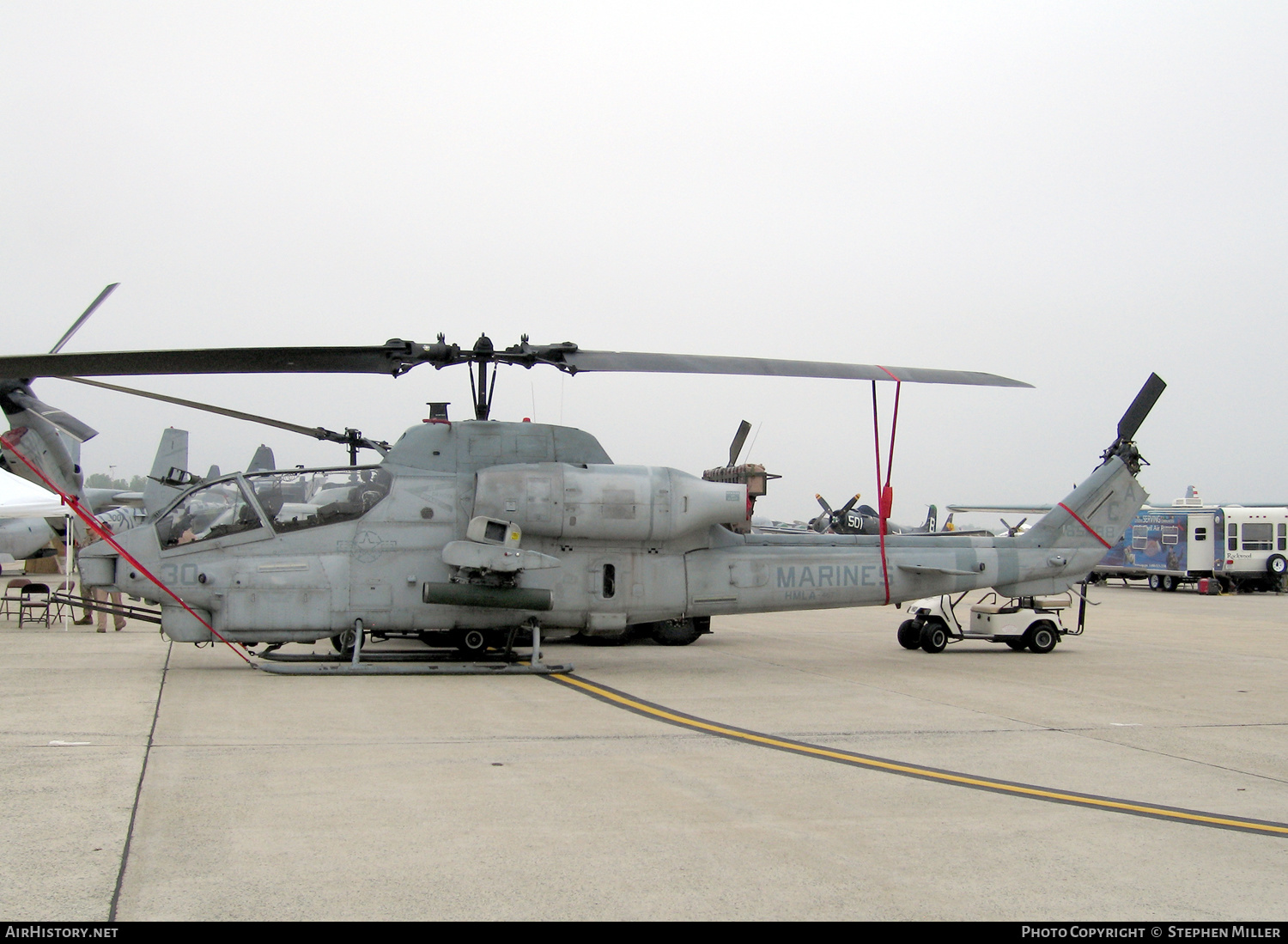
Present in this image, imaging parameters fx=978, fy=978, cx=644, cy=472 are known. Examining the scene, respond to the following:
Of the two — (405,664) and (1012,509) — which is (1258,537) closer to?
(1012,509)

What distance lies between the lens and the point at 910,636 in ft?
45.8

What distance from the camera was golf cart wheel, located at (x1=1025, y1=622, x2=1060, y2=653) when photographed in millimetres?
13672

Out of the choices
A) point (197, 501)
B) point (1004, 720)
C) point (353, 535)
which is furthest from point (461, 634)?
point (1004, 720)

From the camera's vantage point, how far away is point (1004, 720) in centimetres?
803

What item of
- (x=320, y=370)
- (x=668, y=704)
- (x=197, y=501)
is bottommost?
(x=668, y=704)

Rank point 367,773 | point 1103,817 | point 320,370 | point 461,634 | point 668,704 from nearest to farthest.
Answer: point 1103,817
point 367,773
point 668,704
point 320,370
point 461,634

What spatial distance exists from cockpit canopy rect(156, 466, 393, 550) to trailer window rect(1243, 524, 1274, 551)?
99.7 feet

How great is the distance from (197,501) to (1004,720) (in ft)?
26.7

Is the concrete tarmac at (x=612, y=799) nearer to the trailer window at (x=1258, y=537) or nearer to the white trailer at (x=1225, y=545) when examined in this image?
the white trailer at (x=1225, y=545)

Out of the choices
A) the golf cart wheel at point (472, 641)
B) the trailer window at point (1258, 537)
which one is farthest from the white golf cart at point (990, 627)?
the trailer window at point (1258, 537)

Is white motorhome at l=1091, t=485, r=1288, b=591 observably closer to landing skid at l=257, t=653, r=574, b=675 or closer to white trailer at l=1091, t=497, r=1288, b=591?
white trailer at l=1091, t=497, r=1288, b=591

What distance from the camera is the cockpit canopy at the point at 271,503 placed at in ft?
33.2

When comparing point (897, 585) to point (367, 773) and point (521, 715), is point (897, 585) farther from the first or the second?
point (367, 773)

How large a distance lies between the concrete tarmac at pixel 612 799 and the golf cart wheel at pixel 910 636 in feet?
11.1
